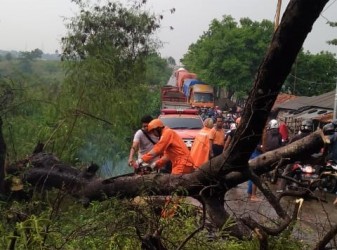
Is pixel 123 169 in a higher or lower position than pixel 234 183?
lower

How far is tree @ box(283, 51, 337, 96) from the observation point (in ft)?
121

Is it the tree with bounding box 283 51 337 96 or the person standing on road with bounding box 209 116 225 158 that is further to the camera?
the tree with bounding box 283 51 337 96

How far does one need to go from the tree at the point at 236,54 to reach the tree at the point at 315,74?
3.17 m

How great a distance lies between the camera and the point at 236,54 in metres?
38.9

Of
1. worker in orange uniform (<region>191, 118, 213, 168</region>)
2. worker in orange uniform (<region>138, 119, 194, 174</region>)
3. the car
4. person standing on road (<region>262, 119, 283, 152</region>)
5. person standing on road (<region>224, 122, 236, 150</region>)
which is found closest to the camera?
person standing on road (<region>224, 122, 236, 150</region>)

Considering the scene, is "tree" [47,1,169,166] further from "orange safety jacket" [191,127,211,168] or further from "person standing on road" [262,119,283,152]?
"person standing on road" [262,119,283,152]

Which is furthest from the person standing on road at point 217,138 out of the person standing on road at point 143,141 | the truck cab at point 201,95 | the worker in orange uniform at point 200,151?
the truck cab at point 201,95

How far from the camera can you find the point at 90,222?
3342mm

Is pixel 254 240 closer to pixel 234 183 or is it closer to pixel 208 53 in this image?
pixel 234 183

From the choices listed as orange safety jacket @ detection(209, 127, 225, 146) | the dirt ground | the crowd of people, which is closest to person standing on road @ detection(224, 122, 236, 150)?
the crowd of people

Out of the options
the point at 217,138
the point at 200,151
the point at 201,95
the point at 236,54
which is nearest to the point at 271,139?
the point at 217,138

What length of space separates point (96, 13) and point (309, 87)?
82.5ft

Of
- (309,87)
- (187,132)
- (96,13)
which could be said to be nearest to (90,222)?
(187,132)

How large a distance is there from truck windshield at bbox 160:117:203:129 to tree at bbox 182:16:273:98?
23.2 metres
